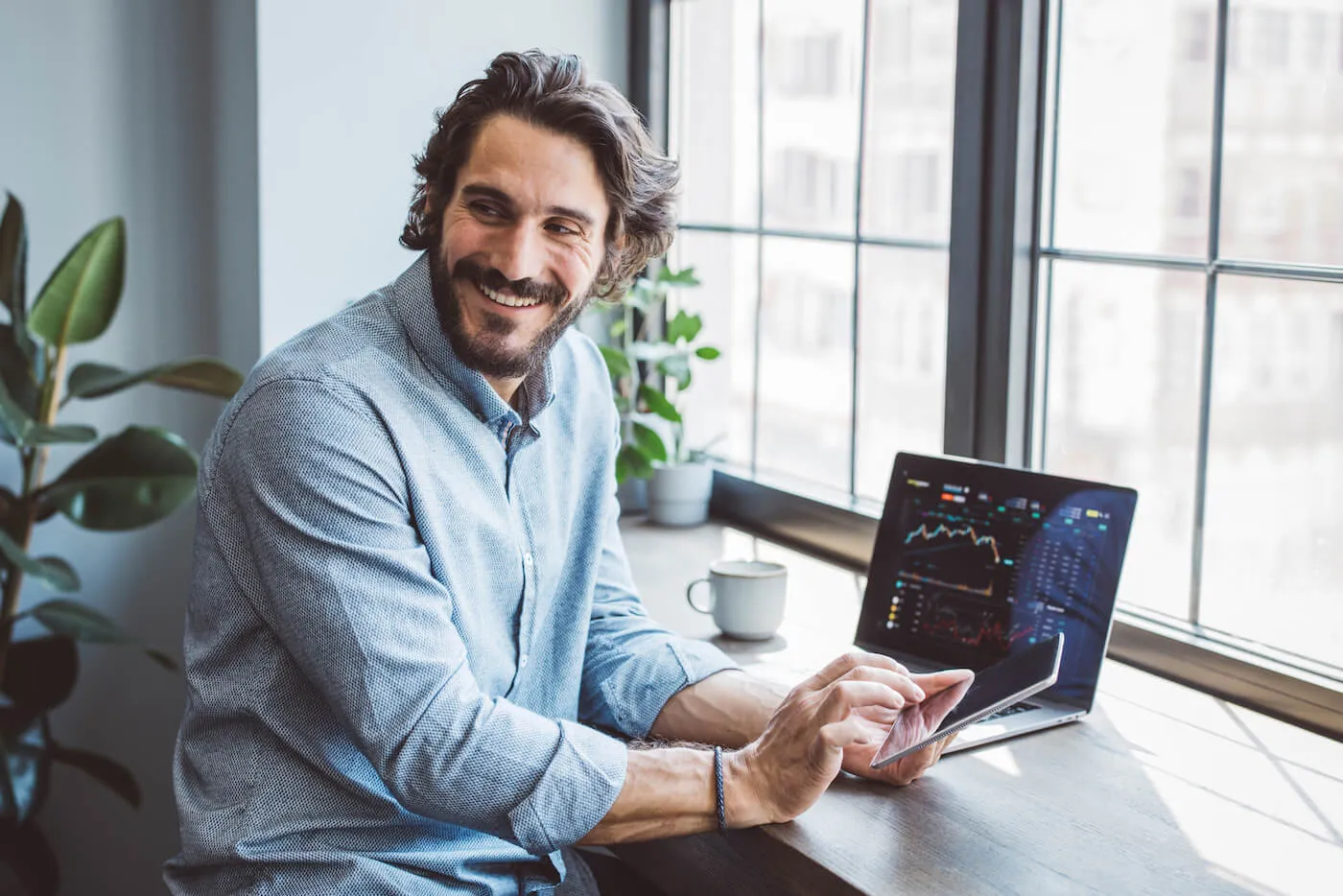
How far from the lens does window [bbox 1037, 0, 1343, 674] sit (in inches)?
65.8

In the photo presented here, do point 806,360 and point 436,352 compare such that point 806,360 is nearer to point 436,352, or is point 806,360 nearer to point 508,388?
point 508,388

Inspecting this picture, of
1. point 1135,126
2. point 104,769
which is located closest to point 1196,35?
point 1135,126

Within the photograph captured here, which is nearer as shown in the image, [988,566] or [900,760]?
[900,760]

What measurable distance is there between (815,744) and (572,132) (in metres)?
0.75

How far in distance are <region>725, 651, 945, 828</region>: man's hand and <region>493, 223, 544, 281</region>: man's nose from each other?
57 centimetres

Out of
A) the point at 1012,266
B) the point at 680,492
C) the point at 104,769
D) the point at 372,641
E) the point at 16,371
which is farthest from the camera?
the point at 680,492

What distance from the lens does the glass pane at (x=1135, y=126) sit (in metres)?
1.78

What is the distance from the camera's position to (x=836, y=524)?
8.01ft

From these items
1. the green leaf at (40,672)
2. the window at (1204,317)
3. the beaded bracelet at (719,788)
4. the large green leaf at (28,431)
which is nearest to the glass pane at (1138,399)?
the window at (1204,317)

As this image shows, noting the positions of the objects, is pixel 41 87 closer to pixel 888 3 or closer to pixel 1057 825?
pixel 888 3

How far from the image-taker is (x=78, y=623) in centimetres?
253

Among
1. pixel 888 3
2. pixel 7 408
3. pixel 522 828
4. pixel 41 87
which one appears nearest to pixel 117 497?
pixel 7 408

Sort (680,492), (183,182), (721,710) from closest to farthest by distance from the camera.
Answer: (721,710) → (680,492) → (183,182)

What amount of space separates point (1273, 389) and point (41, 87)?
2.30 m
